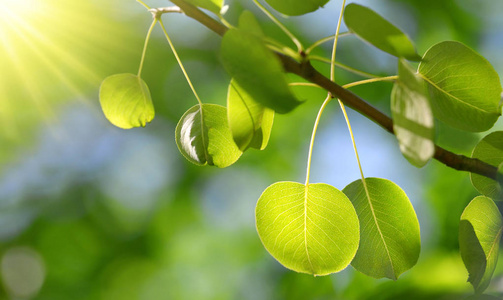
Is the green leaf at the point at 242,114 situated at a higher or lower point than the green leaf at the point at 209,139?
higher

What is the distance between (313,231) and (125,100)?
0.97 ft

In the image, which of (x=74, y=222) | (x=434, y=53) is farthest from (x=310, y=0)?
(x=74, y=222)

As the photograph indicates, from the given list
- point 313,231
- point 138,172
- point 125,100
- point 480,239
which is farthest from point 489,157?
point 138,172

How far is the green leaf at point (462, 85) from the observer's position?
0.50m

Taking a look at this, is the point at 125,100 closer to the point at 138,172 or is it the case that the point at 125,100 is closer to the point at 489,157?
the point at 489,157

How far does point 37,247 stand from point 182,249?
5.29 ft

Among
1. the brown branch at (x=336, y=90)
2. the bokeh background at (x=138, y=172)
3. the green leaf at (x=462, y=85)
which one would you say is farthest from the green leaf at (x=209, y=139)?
the bokeh background at (x=138, y=172)

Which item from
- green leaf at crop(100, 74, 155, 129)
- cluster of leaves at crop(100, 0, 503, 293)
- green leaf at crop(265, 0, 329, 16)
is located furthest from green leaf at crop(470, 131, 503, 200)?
green leaf at crop(100, 74, 155, 129)

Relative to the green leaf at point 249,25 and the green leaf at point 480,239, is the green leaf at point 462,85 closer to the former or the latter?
the green leaf at point 480,239

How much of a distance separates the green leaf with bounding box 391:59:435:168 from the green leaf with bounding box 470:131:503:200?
0.86 ft

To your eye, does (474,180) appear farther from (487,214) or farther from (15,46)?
(15,46)

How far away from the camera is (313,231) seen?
1.75 ft

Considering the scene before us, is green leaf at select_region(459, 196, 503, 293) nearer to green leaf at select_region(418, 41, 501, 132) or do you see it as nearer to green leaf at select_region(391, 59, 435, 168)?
green leaf at select_region(418, 41, 501, 132)

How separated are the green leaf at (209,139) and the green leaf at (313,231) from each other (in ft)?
0.24
